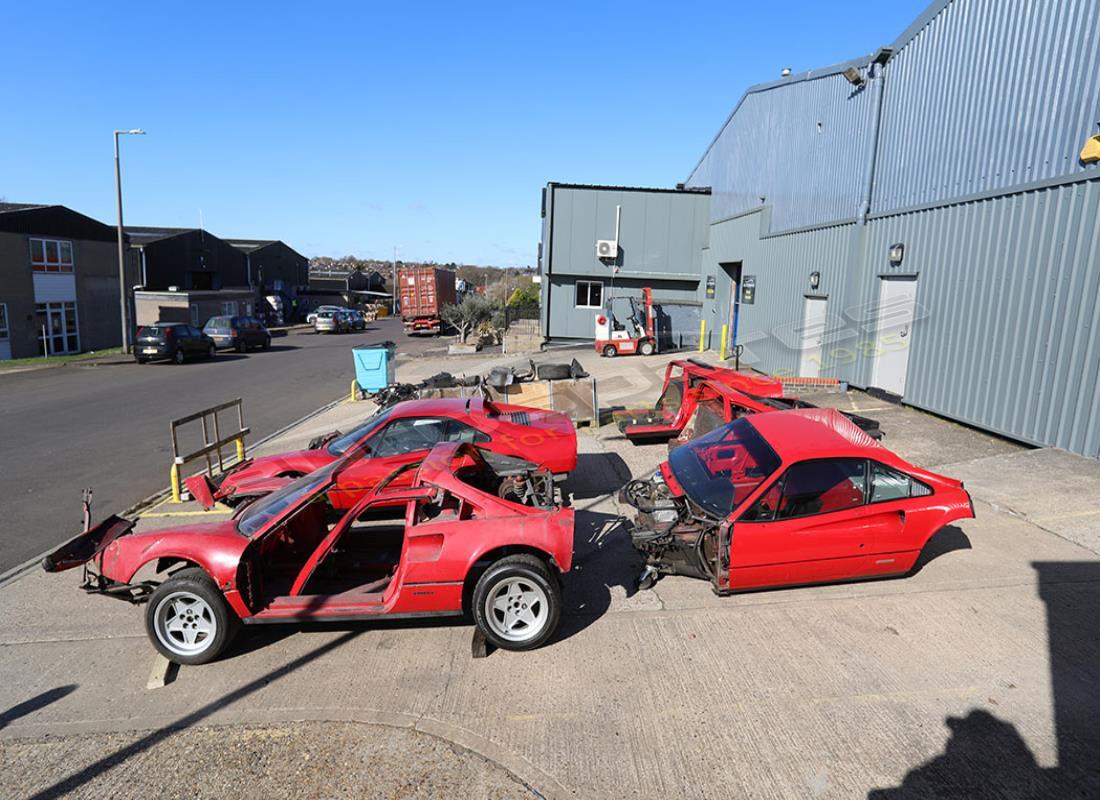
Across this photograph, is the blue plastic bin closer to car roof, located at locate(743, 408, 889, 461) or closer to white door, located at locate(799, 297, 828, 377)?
white door, located at locate(799, 297, 828, 377)

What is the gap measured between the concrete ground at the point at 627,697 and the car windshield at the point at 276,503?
92 cm

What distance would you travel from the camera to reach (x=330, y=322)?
43.9 m

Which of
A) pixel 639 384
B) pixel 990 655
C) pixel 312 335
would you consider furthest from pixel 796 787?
pixel 312 335

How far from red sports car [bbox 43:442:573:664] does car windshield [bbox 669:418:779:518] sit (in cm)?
151

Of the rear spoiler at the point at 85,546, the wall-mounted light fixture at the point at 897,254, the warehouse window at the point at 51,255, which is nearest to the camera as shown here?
the rear spoiler at the point at 85,546

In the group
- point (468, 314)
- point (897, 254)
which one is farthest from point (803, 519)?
point (468, 314)

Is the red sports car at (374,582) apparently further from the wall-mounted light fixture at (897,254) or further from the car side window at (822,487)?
the wall-mounted light fixture at (897,254)

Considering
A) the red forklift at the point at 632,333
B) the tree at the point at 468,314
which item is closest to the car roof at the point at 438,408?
the red forklift at the point at 632,333

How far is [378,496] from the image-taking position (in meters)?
5.21

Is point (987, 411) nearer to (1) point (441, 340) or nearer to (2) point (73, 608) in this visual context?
(2) point (73, 608)

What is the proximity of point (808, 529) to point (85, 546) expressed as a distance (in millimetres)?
5602

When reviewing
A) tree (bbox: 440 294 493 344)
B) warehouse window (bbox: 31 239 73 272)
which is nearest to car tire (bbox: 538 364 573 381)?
tree (bbox: 440 294 493 344)

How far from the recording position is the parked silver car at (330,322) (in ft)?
143

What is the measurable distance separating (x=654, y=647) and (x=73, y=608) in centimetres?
507
